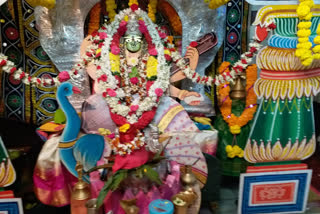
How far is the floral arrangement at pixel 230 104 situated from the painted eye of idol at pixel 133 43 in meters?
0.92

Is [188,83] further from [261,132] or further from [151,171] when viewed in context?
[151,171]

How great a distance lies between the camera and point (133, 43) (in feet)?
8.92

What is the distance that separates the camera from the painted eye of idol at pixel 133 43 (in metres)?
2.71

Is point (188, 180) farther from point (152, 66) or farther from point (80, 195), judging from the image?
point (152, 66)

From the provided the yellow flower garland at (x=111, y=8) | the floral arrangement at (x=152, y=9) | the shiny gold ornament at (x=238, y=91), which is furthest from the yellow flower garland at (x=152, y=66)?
Answer: the shiny gold ornament at (x=238, y=91)

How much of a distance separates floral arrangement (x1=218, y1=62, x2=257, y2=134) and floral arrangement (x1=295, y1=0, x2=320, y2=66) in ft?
1.82

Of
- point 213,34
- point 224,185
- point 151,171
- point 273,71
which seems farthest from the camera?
point 224,185

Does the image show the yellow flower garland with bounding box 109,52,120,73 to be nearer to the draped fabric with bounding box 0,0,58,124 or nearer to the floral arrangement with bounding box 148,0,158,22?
the floral arrangement with bounding box 148,0,158,22

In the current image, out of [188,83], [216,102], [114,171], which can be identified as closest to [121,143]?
[114,171]

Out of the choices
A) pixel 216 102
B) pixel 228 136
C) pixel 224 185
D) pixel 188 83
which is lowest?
pixel 224 185

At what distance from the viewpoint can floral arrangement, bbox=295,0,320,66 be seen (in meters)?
2.39

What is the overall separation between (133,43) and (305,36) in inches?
60.3

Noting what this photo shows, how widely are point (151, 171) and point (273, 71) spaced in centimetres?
142

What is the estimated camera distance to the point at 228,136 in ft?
10.1
